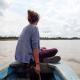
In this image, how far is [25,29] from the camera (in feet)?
19.7

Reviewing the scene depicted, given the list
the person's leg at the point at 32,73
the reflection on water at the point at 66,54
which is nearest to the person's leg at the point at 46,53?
the person's leg at the point at 32,73

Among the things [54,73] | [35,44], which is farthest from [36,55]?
[54,73]

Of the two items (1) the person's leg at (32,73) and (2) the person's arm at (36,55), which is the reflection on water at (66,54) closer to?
(1) the person's leg at (32,73)

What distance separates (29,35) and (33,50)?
31 centimetres

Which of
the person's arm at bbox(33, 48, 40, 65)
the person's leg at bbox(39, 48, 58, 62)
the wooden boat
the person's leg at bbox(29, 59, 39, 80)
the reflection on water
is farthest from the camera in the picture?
the reflection on water

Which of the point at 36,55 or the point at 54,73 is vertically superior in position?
the point at 36,55

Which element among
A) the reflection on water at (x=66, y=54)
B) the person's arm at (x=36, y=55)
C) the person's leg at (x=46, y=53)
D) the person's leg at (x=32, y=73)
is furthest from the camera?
the reflection on water at (x=66, y=54)

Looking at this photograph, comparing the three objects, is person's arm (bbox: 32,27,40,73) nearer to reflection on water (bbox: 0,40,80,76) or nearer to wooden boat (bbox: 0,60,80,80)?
wooden boat (bbox: 0,60,80,80)

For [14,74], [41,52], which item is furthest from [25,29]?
[14,74]

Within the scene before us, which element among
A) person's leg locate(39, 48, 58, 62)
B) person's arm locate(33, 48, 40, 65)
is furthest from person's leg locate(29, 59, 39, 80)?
person's leg locate(39, 48, 58, 62)

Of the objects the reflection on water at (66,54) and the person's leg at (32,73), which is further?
the reflection on water at (66,54)

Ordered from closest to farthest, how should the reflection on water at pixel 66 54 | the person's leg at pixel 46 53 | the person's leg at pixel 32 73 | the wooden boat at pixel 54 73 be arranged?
1. the person's leg at pixel 32 73
2. the wooden boat at pixel 54 73
3. the person's leg at pixel 46 53
4. the reflection on water at pixel 66 54

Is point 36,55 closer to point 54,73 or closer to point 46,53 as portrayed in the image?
point 46,53

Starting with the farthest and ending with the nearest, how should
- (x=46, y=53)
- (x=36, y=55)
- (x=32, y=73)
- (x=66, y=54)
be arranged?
(x=66, y=54), (x=46, y=53), (x=32, y=73), (x=36, y=55)
